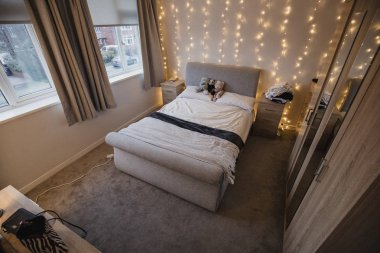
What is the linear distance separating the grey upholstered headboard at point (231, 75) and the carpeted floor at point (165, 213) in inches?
52.0

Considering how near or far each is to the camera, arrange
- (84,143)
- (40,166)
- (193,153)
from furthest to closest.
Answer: (84,143)
(40,166)
(193,153)

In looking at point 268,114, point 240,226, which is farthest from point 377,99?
point 268,114

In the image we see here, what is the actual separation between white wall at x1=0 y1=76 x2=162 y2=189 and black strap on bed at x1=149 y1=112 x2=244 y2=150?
984 millimetres

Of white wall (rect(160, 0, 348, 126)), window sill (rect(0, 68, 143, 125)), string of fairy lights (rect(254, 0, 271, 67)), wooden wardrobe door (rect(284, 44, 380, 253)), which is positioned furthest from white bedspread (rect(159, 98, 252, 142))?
window sill (rect(0, 68, 143, 125))

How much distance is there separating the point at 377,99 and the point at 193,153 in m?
1.35

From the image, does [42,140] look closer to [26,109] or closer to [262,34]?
[26,109]

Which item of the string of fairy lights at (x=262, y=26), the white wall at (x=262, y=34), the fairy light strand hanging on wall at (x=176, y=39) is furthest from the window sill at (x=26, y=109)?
the string of fairy lights at (x=262, y=26)

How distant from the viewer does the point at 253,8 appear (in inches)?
104

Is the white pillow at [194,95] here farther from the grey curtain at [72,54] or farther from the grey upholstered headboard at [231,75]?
the grey curtain at [72,54]

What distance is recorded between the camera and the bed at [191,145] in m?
1.68

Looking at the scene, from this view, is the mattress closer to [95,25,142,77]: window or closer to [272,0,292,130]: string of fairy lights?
[272,0,292,130]: string of fairy lights

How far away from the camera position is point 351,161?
0.81 metres

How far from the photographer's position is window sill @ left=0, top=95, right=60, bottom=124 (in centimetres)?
182

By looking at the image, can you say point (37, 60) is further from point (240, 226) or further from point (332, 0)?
point (332, 0)
